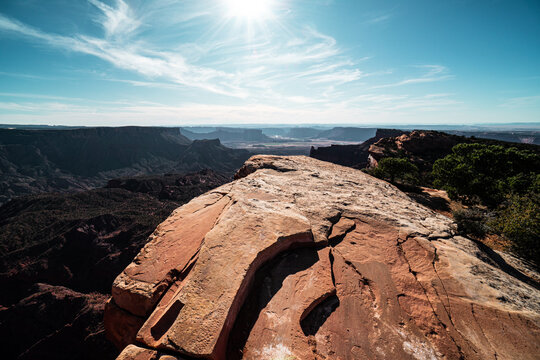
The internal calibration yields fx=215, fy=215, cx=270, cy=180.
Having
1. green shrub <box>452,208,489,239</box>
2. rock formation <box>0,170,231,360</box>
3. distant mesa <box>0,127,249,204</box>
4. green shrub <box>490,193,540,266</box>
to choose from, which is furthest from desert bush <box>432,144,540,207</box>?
distant mesa <box>0,127,249,204</box>

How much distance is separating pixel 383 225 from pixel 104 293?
44.1m

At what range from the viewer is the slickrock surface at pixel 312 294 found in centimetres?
385

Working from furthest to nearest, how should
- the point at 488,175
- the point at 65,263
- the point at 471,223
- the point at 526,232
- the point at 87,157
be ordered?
the point at 87,157
the point at 65,263
the point at 488,175
the point at 471,223
the point at 526,232

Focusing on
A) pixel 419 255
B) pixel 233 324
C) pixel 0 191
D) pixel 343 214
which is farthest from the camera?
pixel 0 191

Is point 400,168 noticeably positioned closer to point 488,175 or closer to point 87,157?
point 488,175

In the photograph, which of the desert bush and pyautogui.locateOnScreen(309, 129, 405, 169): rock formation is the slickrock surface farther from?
pyautogui.locateOnScreen(309, 129, 405, 169): rock formation

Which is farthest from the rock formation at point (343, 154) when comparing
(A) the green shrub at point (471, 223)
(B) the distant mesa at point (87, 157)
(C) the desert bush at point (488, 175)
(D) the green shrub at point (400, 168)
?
(A) the green shrub at point (471, 223)

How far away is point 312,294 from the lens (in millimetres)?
4738

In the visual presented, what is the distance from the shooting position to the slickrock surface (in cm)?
385

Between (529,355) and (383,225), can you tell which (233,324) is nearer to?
(529,355)

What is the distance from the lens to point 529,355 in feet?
12.6

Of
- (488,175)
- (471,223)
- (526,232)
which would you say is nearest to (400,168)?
(488,175)

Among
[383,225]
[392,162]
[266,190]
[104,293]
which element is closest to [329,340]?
[383,225]

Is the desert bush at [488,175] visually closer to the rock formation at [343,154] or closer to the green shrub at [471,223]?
the green shrub at [471,223]
